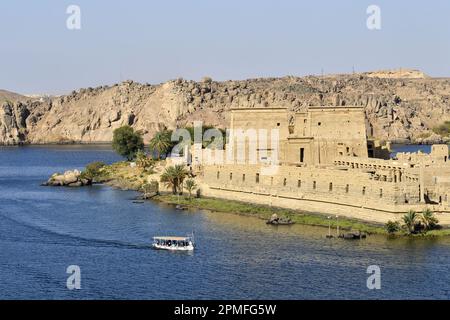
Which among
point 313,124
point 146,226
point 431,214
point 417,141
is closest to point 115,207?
point 146,226

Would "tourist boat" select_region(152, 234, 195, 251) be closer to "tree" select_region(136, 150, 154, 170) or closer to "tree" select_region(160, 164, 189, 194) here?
"tree" select_region(160, 164, 189, 194)

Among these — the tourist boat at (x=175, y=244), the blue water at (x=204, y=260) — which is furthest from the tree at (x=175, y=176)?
the tourist boat at (x=175, y=244)

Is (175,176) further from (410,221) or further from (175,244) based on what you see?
(410,221)

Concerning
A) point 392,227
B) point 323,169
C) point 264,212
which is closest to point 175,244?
point 264,212

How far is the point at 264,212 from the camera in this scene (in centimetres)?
5959

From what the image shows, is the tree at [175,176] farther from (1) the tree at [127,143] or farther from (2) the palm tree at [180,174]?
(1) the tree at [127,143]

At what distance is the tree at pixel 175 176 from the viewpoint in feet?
232

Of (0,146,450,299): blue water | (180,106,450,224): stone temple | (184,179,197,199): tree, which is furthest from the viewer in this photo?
(184,179,197,199): tree

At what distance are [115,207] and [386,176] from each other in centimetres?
2238

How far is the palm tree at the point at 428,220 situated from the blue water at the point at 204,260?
1933 mm

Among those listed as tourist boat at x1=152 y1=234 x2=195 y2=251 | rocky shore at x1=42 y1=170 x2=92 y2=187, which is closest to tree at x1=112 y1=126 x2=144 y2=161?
rocky shore at x1=42 y1=170 x2=92 y2=187

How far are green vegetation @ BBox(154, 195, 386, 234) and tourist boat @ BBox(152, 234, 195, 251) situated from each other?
9455 mm

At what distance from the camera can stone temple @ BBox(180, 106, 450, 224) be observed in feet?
173

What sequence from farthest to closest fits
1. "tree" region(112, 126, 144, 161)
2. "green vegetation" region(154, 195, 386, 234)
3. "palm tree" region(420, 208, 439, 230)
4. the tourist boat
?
"tree" region(112, 126, 144, 161), "green vegetation" region(154, 195, 386, 234), "palm tree" region(420, 208, 439, 230), the tourist boat
